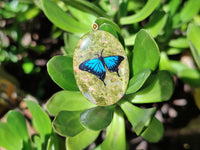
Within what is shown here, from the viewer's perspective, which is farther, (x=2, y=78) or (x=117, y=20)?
(x=2, y=78)

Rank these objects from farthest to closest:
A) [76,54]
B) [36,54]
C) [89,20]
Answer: [36,54] → [89,20] → [76,54]

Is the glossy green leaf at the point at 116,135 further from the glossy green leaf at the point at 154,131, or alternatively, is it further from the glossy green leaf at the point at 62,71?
the glossy green leaf at the point at 62,71

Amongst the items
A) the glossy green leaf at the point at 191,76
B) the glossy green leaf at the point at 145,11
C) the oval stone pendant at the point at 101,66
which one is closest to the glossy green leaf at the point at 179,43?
the glossy green leaf at the point at 191,76

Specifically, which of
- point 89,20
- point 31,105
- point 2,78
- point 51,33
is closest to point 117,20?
point 89,20

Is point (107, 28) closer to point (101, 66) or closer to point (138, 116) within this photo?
point (101, 66)

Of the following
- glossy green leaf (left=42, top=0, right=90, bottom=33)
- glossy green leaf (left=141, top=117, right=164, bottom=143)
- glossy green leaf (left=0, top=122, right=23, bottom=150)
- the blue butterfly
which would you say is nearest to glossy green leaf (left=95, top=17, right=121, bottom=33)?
the blue butterfly

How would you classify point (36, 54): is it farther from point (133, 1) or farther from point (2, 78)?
point (133, 1)

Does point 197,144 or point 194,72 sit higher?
point 194,72

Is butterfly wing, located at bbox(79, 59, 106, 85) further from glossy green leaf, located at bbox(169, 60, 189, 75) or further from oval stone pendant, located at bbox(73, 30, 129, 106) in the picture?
glossy green leaf, located at bbox(169, 60, 189, 75)
